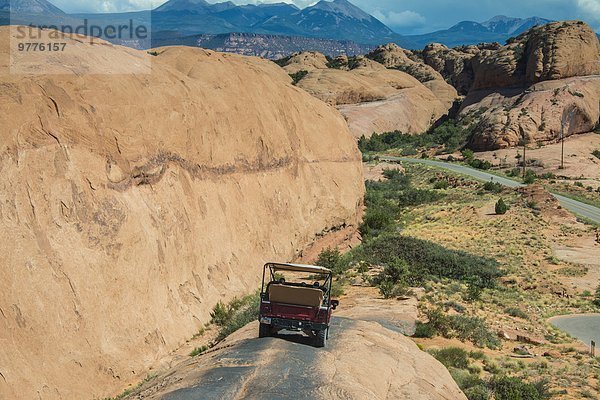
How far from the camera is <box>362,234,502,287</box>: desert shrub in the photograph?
29.3 metres

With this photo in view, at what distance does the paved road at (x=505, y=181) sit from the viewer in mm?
45188

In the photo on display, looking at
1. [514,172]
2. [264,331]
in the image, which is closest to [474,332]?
[264,331]

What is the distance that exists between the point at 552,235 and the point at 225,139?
2526cm

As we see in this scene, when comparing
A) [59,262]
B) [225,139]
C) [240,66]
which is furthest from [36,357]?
[240,66]

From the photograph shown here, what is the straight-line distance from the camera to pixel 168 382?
12438 millimetres

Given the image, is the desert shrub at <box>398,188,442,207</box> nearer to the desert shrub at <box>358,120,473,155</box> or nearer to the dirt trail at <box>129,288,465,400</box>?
the desert shrub at <box>358,120,473,155</box>

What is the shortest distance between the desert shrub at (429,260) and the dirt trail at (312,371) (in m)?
12.8

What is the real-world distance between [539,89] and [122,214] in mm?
74421

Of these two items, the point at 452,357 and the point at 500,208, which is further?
the point at 500,208

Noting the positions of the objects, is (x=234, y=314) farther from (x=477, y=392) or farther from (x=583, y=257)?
(x=583, y=257)

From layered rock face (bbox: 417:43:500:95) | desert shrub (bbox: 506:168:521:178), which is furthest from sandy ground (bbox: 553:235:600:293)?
layered rock face (bbox: 417:43:500:95)

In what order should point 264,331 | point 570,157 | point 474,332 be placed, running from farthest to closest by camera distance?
point 570,157 < point 474,332 < point 264,331

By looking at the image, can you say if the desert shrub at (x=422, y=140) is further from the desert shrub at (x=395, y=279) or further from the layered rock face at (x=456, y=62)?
the desert shrub at (x=395, y=279)

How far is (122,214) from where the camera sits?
1745cm
